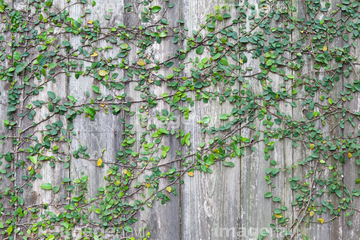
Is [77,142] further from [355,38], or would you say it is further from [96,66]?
[355,38]

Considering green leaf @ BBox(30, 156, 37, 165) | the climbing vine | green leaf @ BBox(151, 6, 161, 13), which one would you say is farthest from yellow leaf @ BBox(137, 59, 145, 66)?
green leaf @ BBox(30, 156, 37, 165)

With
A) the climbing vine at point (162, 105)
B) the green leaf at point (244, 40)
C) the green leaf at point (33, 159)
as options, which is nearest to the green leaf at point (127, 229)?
the climbing vine at point (162, 105)

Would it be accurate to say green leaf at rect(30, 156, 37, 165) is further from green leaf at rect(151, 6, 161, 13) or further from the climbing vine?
green leaf at rect(151, 6, 161, 13)

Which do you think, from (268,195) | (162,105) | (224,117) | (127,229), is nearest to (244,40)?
(224,117)

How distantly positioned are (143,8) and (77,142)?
0.82 meters

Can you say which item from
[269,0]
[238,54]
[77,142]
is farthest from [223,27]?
[77,142]

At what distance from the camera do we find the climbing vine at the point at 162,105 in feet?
4.84

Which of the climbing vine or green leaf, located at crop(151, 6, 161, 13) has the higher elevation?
green leaf, located at crop(151, 6, 161, 13)

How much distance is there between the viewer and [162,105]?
1.50 m

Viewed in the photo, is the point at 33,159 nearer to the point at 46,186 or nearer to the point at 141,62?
the point at 46,186

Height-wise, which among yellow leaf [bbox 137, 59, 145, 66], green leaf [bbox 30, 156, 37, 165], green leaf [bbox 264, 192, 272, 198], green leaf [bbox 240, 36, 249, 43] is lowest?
green leaf [bbox 264, 192, 272, 198]

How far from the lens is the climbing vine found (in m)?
1.47

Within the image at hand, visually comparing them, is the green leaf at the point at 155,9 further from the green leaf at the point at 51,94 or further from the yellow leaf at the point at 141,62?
the green leaf at the point at 51,94

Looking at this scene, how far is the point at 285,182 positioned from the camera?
1502 millimetres
